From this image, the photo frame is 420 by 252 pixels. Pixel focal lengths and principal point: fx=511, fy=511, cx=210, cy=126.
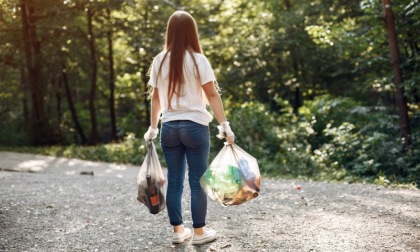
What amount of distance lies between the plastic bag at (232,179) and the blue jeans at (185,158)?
0.13 metres

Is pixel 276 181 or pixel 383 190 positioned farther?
pixel 276 181

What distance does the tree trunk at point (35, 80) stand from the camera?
52.1ft

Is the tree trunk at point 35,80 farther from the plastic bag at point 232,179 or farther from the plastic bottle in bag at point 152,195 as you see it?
the plastic bag at point 232,179

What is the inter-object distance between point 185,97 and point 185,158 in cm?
60

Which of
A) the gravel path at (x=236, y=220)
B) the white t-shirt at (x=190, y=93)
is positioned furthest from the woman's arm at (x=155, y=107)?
the gravel path at (x=236, y=220)

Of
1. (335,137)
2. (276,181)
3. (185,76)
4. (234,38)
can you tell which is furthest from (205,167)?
(234,38)

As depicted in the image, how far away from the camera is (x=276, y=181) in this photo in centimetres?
890

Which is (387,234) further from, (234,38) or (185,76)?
(234,38)

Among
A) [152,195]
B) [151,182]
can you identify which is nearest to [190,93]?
[151,182]

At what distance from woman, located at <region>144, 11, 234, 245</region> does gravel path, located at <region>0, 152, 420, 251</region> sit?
0.82 meters

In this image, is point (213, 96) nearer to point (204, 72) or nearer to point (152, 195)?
point (204, 72)

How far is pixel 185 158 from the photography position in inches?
181

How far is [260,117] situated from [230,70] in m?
6.59

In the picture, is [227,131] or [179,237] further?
[179,237]
